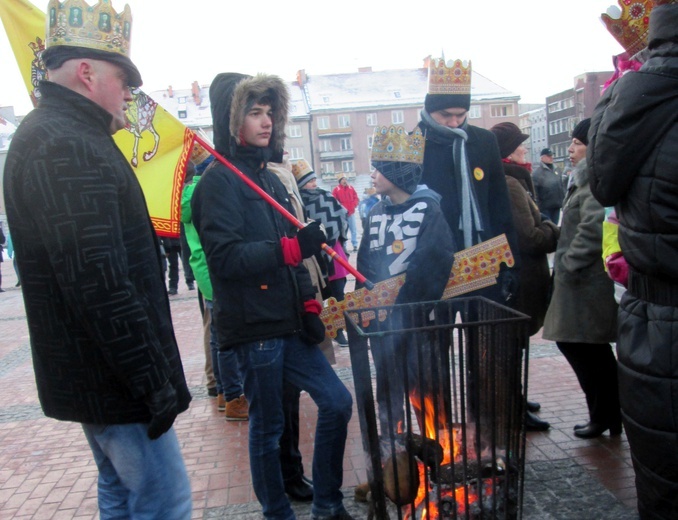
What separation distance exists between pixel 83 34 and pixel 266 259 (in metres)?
1.11

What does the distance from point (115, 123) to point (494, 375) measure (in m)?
1.59

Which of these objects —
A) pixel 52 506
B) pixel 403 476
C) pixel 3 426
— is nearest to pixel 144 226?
pixel 403 476

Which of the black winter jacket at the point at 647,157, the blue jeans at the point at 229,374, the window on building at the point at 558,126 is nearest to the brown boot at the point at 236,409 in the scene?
the blue jeans at the point at 229,374

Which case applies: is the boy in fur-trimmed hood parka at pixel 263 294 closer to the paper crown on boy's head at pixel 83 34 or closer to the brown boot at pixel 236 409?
the paper crown on boy's head at pixel 83 34

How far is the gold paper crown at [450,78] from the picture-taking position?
11.6ft

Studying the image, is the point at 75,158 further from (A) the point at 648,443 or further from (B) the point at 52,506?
(B) the point at 52,506

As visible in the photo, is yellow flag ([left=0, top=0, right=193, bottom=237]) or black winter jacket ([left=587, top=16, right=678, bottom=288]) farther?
yellow flag ([left=0, top=0, right=193, bottom=237])

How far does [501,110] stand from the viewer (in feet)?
180

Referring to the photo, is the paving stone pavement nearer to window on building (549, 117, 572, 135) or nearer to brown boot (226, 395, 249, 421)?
brown boot (226, 395, 249, 421)

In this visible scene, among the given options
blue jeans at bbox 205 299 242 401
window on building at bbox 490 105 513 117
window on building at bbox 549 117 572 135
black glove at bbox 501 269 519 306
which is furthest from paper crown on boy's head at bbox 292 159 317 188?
window on building at bbox 549 117 572 135

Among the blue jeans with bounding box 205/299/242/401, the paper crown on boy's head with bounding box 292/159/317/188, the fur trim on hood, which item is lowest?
the blue jeans with bounding box 205/299/242/401

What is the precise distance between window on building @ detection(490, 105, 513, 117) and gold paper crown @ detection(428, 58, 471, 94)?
53318 mm

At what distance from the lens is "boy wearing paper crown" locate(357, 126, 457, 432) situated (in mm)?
2949

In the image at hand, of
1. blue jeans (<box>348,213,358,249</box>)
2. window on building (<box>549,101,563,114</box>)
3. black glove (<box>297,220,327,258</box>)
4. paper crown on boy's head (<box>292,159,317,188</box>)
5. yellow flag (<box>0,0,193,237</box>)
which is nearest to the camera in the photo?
black glove (<box>297,220,327,258</box>)
